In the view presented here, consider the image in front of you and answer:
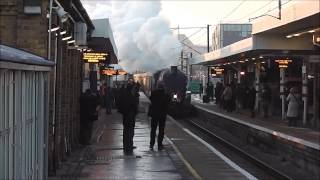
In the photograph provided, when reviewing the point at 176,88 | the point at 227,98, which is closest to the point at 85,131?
the point at 176,88

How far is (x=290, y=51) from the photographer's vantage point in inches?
1027

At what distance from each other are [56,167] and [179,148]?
577 cm

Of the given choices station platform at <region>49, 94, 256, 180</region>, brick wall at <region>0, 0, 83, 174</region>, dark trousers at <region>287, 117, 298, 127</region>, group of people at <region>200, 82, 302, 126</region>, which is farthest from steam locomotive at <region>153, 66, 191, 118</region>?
brick wall at <region>0, 0, 83, 174</region>

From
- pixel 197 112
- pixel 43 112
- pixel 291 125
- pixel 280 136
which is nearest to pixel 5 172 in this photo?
pixel 43 112

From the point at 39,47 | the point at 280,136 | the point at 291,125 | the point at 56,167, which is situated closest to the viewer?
the point at 39,47

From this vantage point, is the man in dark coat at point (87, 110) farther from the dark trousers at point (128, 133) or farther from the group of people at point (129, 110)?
Answer: the dark trousers at point (128, 133)

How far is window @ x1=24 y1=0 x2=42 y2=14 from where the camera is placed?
10398 millimetres

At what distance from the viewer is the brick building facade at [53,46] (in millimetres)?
10500

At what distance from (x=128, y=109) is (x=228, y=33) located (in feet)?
248

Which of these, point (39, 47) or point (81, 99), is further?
point (81, 99)

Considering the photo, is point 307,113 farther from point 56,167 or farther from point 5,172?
point 5,172

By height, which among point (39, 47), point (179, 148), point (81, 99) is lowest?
point (179, 148)

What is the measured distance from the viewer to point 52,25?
10.9m

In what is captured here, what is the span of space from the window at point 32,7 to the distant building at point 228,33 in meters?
75.7
